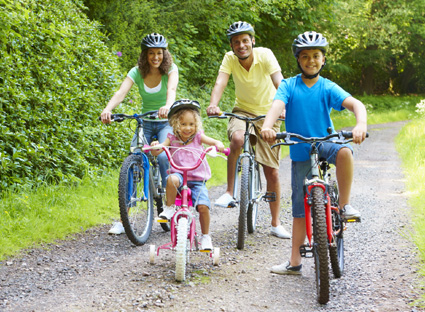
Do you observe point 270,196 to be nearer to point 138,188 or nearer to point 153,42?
point 138,188

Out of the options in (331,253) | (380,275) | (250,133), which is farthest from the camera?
(250,133)

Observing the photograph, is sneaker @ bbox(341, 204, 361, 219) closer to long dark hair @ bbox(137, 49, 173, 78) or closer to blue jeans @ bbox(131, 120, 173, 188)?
blue jeans @ bbox(131, 120, 173, 188)

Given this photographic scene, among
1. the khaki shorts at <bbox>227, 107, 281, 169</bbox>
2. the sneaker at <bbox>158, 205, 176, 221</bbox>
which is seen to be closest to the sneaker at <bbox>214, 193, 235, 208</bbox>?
the khaki shorts at <bbox>227, 107, 281, 169</bbox>

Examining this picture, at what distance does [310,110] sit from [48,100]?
4.40m

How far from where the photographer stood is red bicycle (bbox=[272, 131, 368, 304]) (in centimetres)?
390

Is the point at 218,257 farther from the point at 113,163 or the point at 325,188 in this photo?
the point at 113,163

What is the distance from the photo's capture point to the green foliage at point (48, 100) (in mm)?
6723

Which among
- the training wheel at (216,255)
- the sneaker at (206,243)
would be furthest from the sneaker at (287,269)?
the sneaker at (206,243)

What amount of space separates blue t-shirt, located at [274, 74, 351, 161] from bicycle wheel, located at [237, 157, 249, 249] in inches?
46.3

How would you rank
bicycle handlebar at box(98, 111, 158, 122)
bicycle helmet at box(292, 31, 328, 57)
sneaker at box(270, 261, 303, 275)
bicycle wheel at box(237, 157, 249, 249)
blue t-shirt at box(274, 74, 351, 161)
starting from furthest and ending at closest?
bicycle handlebar at box(98, 111, 158, 122) → bicycle wheel at box(237, 157, 249, 249) → sneaker at box(270, 261, 303, 275) → blue t-shirt at box(274, 74, 351, 161) → bicycle helmet at box(292, 31, 328, 57)

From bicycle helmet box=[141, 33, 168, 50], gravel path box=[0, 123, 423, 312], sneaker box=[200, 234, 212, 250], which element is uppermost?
bicycle helmet box=[141, 33, 168, 50]

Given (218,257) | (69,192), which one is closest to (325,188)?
(218,257)

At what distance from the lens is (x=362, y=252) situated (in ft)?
17.9

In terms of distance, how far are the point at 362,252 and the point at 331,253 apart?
1334 millimetres
